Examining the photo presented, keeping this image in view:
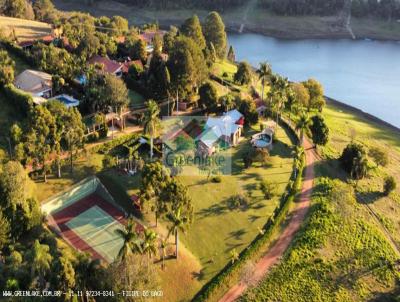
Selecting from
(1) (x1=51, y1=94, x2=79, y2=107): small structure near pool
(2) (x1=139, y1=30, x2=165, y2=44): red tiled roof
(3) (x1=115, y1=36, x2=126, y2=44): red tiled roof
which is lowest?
(1) (x1=51, y1=94, x2=79, y2=107): small structure near pool

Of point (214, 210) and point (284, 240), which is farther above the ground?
point (214, 210)

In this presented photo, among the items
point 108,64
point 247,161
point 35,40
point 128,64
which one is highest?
point 35,40

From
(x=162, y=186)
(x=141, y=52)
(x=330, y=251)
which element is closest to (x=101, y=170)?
(x=162, y=186)

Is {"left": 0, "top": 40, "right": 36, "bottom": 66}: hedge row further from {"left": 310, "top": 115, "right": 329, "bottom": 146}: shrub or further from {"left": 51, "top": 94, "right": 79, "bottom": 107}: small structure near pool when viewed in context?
{"left": 310, "top": 115, "right": 329, "bottom": 146}: shrub

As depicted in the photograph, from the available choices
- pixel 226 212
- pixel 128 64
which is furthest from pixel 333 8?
pixel 226 212

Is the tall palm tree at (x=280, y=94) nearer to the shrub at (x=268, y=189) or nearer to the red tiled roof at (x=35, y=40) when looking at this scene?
the shrub at (x=268, y=189)

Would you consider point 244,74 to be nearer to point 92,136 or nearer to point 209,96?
point 209,96

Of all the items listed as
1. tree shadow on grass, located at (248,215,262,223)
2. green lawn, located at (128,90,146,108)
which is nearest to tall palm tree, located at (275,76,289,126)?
green lawn, located at (128,90,146,108)
